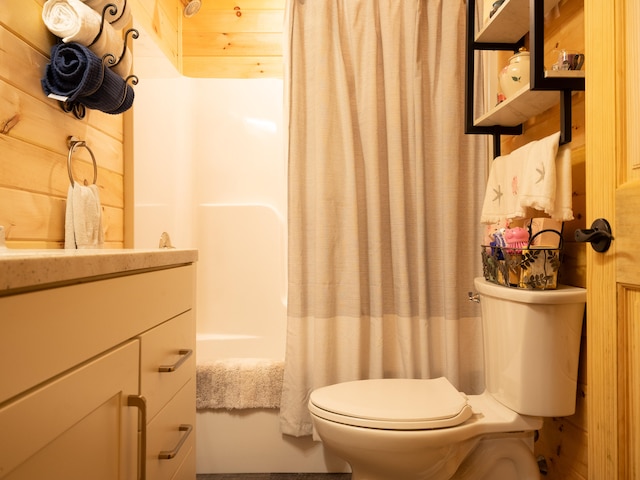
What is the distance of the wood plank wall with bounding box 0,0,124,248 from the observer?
41.2 inches

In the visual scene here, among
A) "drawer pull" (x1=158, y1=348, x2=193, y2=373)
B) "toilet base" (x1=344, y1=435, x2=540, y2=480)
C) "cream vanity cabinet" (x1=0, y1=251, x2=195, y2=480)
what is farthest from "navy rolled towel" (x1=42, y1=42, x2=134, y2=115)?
"toilet base" (x1=344, y1=435, x2=540, y2=480)

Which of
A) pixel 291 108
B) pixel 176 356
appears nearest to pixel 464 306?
pixel 291 108

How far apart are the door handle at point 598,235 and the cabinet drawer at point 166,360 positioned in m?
0.89

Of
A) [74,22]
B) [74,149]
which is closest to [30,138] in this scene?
[74,149]

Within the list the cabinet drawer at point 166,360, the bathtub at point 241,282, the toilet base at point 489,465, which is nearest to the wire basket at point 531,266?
the toilet base at point 489,465

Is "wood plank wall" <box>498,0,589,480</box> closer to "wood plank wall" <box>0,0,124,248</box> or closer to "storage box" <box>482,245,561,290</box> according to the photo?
"storage box" <box>482,245,561,290</box>

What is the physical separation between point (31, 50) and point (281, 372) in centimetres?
138

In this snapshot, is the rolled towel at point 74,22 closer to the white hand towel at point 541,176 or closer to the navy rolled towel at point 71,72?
the navy rolled towel at point 71,72

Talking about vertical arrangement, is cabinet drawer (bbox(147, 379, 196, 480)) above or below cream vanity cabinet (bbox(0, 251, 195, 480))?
below

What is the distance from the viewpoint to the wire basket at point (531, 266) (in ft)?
3.97

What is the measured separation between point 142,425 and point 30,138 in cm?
85

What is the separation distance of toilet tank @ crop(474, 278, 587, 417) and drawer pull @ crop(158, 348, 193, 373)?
2.98ft

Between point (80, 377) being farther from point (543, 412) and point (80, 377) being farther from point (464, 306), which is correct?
point (464, 306)

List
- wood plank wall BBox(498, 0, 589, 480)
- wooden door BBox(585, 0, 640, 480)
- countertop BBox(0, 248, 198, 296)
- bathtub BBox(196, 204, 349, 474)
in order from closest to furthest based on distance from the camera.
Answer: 1. countertop BBox(0, 248, 198, 296)
2. wooden door BBox(585, 0, 640, 480)
3. wood plank wall BBox(498, 0, 589, 480)
4. bathtub BBox(196, 204, 349, 474)
